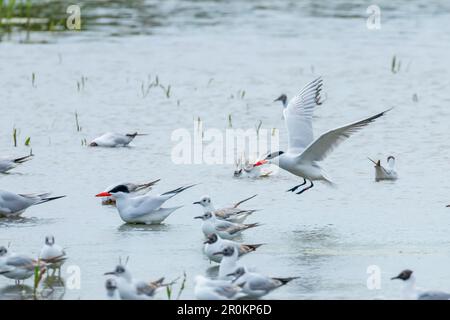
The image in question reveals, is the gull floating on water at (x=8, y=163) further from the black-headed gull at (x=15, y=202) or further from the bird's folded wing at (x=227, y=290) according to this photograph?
the bird's folded wing at (x=227, y=290)

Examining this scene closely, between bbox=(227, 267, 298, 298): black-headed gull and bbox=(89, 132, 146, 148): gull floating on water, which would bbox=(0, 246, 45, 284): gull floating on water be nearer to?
bbox=(227, 267, 298, 298): black-headed gull

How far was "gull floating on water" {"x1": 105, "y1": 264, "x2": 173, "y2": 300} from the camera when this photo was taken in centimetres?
752

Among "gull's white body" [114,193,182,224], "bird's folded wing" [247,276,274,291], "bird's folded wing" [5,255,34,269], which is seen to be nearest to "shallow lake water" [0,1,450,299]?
"gull's white body" [114,193,182,224]

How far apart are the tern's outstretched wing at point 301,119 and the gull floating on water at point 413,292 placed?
3305 millimetres

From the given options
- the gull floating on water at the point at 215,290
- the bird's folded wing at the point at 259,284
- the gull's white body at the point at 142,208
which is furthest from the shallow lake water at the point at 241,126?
the gull floating on water at the point at 215,290

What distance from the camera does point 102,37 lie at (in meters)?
22.0

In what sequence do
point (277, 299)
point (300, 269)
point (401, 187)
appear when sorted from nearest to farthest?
point (277, 299), point (300, 269), point (401, 187)

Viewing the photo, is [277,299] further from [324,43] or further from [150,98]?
[324,43]

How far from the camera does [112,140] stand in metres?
13.0

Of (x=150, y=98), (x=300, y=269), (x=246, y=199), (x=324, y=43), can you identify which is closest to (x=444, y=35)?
(x=324, y=43)

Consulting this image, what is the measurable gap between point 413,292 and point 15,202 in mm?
3865

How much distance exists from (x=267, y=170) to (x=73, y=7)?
13.6 metres

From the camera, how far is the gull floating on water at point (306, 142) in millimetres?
10008

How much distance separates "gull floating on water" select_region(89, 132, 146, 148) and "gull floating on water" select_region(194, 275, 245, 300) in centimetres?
558
